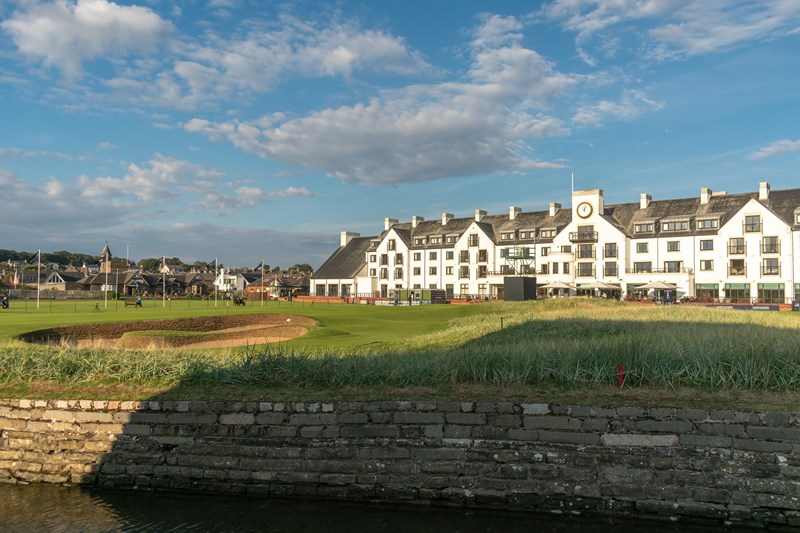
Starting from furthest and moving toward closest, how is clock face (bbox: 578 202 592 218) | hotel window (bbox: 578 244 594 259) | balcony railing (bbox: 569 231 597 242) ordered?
clock face (bbox: 578 202 592 218)
hotel window (bbox: 578 244 594 259)
balcony railing (bbox: 569 231 597 242)

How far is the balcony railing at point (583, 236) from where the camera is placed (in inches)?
2820

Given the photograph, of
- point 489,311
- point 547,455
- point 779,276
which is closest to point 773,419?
point 547,455

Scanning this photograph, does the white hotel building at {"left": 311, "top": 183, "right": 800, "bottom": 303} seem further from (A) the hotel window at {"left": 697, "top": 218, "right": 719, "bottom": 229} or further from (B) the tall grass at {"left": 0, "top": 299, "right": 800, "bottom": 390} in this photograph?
(B) the tall grass at {"left": 0, "top": 299, "right": 800, "bottom": 390}

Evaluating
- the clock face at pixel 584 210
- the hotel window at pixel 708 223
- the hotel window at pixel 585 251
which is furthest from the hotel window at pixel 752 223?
Result: the clock face at pixel 584 210

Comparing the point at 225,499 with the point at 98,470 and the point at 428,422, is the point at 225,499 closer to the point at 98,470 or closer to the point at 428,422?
the point at 98,470

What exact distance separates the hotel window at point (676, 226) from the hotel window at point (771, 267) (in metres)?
8.80

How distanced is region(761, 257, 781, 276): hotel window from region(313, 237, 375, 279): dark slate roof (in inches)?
2175

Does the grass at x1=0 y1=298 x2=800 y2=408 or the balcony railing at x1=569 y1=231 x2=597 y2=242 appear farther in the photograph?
the balcony railing at x1=569 y1=231 x2=597 y2=242

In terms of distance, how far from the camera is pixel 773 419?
9305mm

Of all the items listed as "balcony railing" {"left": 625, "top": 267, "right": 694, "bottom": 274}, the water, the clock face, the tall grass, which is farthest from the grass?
the clock face

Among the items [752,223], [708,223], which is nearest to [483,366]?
[752,223]

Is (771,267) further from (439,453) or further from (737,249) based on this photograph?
(439,453)

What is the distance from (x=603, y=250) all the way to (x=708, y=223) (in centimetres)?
1188

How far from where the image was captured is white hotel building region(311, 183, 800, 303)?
61.0m
